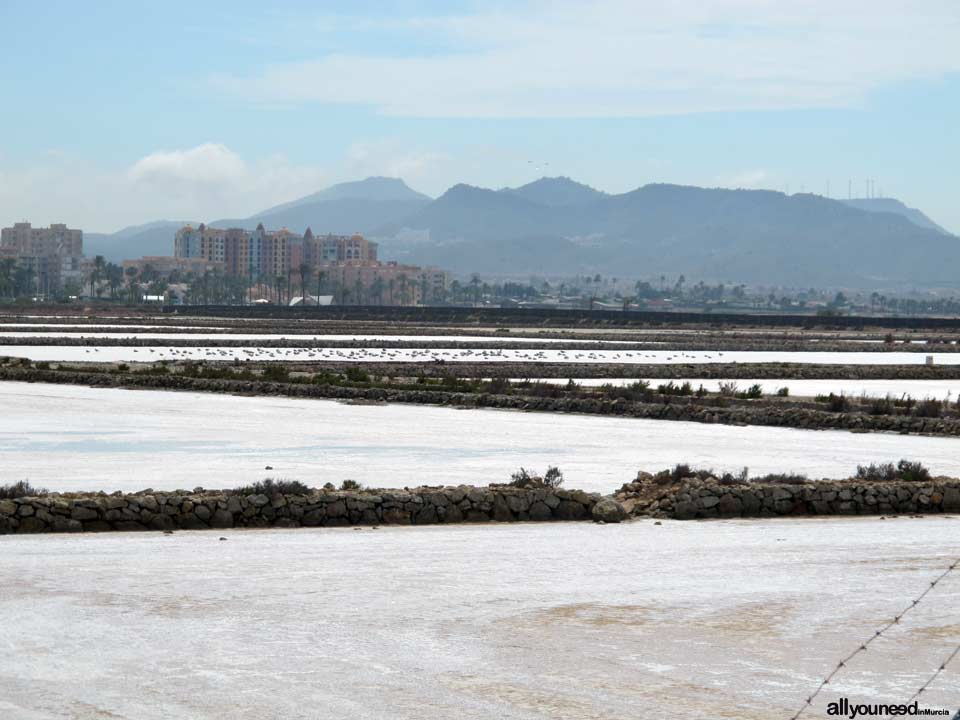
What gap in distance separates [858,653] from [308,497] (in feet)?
23.6

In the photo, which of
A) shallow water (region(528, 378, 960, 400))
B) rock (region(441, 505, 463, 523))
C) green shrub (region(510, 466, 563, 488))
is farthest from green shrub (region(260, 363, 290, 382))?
rock (region(441, 505, 463, 523))

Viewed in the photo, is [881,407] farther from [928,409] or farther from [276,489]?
[276,489]

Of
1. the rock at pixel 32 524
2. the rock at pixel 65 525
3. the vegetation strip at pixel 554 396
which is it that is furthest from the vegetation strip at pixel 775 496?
the vegetation strip at pixel 554 396

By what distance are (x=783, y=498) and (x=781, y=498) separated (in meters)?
0.02

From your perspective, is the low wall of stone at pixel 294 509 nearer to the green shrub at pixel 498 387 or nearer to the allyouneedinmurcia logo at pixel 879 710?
the allyouneedinmurcia logo at pixel 879 710

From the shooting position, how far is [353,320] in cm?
11500

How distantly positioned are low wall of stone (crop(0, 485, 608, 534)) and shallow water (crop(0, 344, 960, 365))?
3482cm

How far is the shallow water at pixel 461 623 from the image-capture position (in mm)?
8047

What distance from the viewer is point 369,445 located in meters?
22.5

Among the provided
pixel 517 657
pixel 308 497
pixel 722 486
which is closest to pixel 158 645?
pixel 517 657

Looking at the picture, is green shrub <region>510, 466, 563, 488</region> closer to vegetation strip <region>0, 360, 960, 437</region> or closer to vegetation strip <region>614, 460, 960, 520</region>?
vegetation strip <region>614, 460, 960, 520</region>

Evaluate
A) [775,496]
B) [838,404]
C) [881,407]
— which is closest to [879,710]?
[775,496]

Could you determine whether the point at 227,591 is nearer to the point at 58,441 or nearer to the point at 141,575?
the point at 141,575

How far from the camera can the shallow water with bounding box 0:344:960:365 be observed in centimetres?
5278
